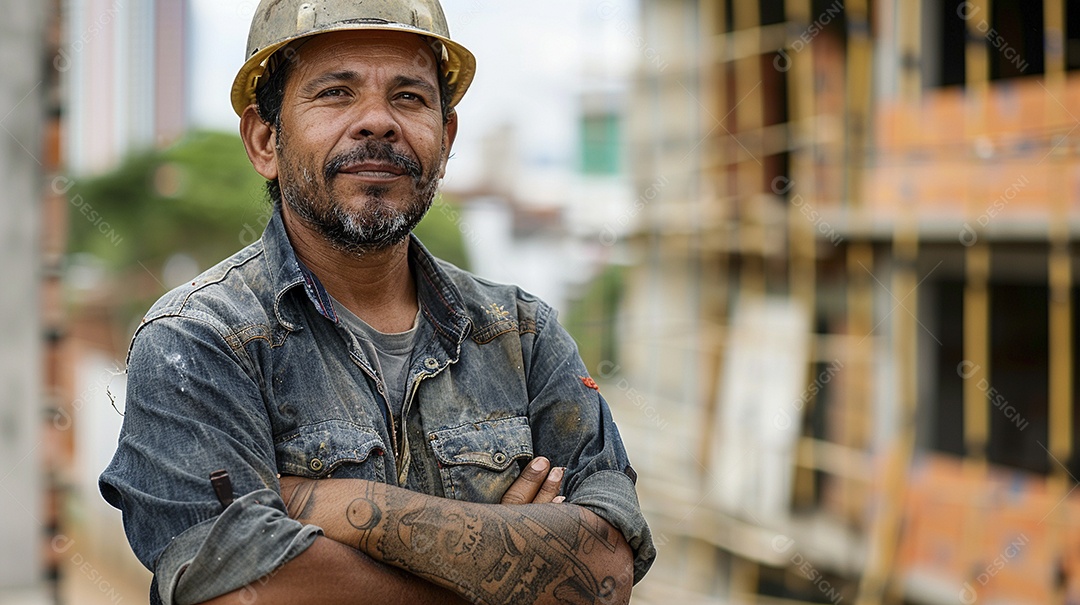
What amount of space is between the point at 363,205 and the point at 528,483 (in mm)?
694

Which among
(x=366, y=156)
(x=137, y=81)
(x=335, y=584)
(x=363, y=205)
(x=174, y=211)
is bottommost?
(x=174, y=211)

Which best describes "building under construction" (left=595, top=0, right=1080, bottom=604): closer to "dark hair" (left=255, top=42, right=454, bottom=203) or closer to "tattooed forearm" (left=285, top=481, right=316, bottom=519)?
"dark hair" (left=255, top=42, right=454, bottom=203)

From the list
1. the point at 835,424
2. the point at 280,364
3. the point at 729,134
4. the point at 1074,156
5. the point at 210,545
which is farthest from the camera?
Answer: the point at 729,134

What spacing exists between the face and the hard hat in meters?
0.05

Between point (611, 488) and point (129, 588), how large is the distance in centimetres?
1183

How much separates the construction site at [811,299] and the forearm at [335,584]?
280 centimetres

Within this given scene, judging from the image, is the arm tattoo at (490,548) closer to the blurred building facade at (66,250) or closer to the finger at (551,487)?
the finger at (551,487)

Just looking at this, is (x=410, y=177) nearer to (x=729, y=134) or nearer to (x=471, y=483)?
(x=471, y=483)

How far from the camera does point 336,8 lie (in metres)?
2.24

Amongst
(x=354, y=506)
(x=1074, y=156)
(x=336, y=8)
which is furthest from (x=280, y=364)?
(x=1074, y=156)

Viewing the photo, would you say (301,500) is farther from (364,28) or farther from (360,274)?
(364,28)

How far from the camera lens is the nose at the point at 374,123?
88.7 inches

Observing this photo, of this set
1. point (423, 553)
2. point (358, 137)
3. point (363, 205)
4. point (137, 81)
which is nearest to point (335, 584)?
point (423, 553)

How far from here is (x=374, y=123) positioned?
2248 mm
